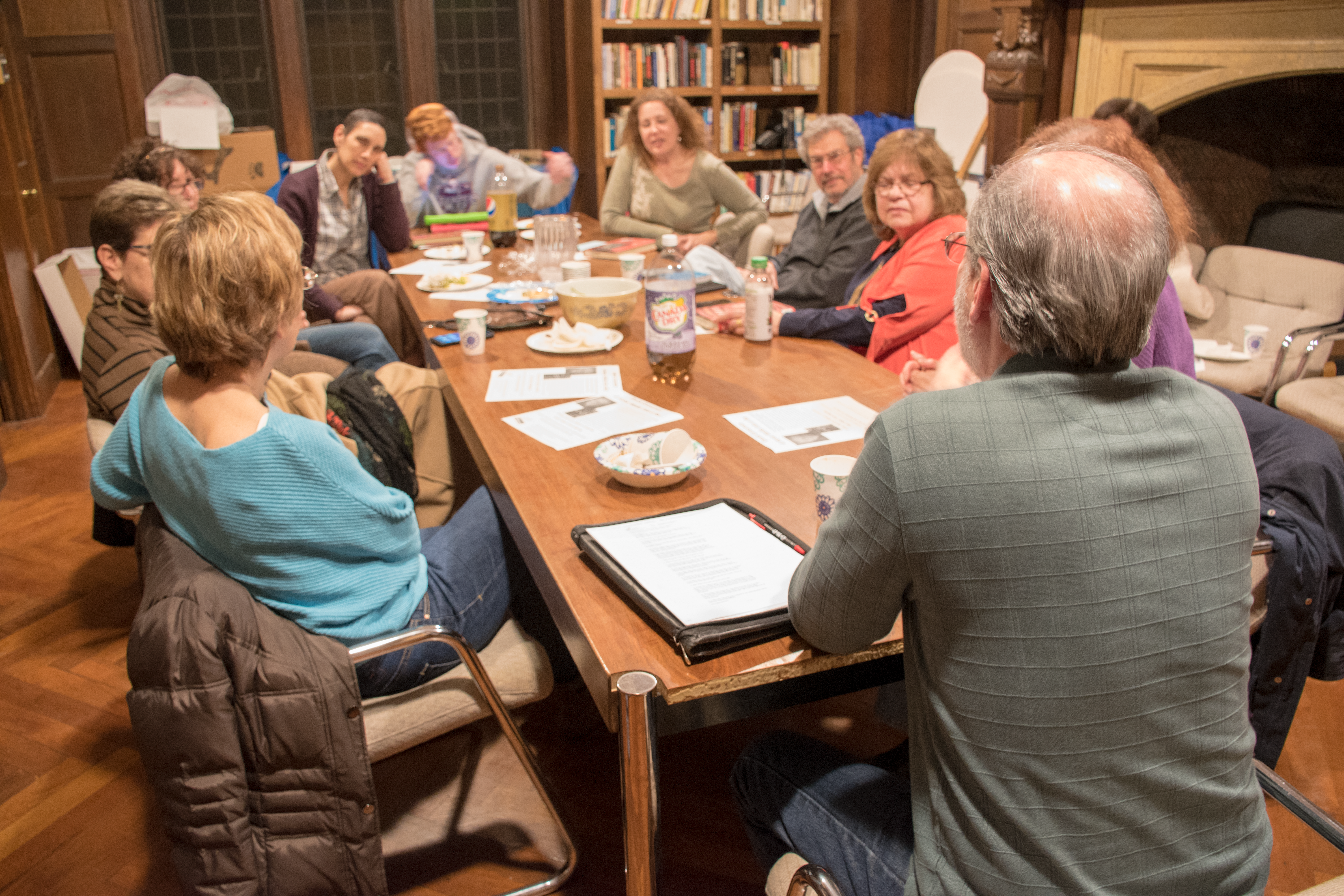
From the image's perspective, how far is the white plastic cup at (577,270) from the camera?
2855 millimetres

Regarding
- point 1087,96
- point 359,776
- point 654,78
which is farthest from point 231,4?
point 359,776

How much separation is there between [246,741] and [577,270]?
1866mm

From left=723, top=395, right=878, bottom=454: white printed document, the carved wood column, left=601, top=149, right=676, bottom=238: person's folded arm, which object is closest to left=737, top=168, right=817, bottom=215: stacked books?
the carved wood column

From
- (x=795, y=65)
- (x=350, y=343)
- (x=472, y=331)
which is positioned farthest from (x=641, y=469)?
(x=795, y=65)

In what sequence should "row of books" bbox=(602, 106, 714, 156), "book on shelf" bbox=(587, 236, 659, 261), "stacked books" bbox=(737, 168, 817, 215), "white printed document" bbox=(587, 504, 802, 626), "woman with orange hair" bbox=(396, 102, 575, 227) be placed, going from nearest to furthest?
"white printed document" bbox=(587, 504, 802, 626) < "book on shelf" bbox=(587, 236, 659, 261) < "woman with orange hair" bbox=(396, 102, 575, 227) < "row of books" bbox=(602, 106, 714, 156) < "stacked books" bbox=(737, 168, 817, 215)

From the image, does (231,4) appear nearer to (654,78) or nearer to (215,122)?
(215,122)

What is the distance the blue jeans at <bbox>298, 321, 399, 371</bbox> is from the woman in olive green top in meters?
1.25

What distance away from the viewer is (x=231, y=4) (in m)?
5.61

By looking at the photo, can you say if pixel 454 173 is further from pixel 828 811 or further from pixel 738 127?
pixel 828 811

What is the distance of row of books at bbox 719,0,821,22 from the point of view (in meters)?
5.88

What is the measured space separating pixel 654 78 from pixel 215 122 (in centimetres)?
250

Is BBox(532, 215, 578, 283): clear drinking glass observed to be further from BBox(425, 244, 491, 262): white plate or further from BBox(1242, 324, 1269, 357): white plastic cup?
BBox(1242, 324, 1269, 357): white plastic cup

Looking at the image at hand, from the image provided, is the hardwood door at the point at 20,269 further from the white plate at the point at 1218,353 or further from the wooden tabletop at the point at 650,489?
the white plate at the point at 1218,353

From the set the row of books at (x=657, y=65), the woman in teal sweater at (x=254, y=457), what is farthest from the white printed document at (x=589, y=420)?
the row of books at (x=657, y=65)
